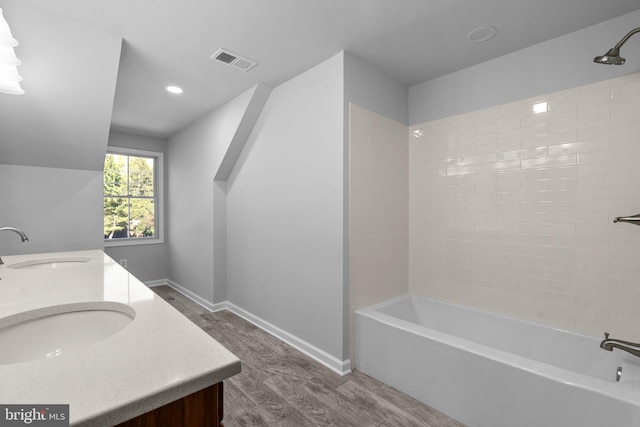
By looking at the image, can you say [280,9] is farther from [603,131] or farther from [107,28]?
[603,131]

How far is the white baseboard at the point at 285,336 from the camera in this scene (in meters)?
2.41

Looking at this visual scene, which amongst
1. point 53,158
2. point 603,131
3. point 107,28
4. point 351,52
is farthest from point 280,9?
point 53,158

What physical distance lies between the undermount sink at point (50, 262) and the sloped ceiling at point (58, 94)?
4.57 feet

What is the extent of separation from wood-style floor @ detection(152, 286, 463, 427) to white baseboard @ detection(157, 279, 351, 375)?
0.05 metres

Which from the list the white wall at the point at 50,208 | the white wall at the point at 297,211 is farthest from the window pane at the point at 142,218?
the white wall at the point at 297,211

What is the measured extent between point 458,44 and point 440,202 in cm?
128

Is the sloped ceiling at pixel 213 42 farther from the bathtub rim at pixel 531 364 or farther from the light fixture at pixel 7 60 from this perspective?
the bathtub rim at pixel 531 364

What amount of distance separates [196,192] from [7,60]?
9.38ft

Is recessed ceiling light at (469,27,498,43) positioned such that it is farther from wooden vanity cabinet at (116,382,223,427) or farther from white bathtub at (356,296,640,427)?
wooden vanity cabinet at (116,382,223,427)

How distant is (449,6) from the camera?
6.21 feet

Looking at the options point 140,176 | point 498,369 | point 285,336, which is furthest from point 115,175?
point 498,369

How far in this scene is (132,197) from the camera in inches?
191

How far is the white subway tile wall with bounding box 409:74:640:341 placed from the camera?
78.0 inches

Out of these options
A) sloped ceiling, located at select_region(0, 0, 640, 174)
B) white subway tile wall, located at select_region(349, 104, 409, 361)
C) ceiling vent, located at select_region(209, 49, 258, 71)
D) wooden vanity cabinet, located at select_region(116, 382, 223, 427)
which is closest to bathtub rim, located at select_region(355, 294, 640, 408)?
white subway tile wall, located at select_region(349, 104, 409, 361)
